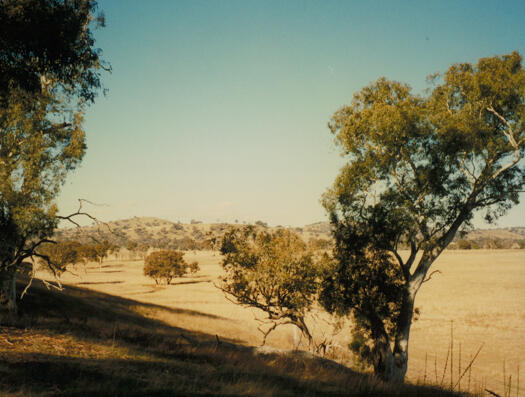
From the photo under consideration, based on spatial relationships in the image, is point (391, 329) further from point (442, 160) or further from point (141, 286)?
point (141, 286)

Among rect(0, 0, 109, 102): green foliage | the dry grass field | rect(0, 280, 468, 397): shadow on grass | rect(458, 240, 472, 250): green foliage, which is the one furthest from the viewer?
rect(458, 240, 472, 250): green foliage

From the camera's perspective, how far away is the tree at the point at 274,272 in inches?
803

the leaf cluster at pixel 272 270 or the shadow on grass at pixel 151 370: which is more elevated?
the leaf cluster at pixel 272 270

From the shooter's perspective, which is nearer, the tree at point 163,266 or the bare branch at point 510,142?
the bare branch at point 510,142

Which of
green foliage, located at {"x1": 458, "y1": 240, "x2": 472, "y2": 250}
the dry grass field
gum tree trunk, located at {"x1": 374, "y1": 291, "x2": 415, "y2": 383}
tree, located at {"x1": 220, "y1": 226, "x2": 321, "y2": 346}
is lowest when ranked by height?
the dry grass field

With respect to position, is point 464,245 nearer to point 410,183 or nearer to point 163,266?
point 163,266

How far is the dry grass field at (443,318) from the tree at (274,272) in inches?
233

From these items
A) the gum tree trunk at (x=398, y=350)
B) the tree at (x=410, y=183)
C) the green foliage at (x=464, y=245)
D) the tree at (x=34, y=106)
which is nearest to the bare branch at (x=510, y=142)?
the tree at (x=410, y=183)

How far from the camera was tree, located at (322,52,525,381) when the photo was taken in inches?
637

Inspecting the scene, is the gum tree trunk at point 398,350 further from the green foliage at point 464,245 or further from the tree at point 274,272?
the green foliage at point 464,245

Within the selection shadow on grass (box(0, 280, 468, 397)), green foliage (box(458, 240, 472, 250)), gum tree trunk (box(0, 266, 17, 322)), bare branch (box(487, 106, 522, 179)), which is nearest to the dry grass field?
shadow on grass (box(0, 280, 468, 397))

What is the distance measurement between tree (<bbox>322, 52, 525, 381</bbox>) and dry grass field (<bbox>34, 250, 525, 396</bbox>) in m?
3.00

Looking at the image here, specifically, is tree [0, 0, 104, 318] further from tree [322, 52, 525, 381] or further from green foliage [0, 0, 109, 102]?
tree [322, 52, 525, 381]

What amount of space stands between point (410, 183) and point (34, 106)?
18328 mm
